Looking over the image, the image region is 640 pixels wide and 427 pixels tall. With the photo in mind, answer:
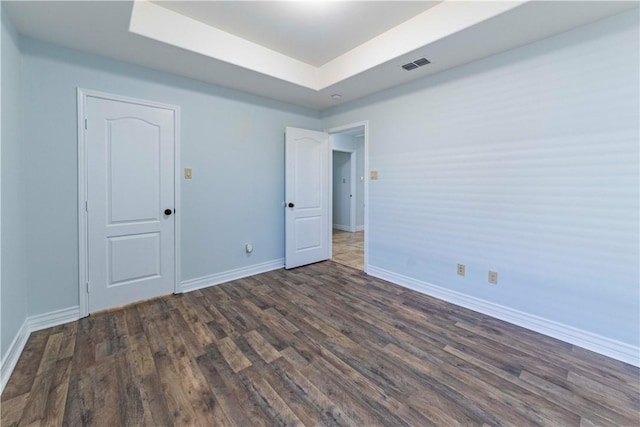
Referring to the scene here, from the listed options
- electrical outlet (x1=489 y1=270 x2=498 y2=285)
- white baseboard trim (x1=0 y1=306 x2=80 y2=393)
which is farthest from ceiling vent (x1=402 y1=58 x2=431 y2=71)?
white baseboard trim (x1=0 y1=306 x2=80 y2=393)

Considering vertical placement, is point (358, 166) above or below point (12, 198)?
above

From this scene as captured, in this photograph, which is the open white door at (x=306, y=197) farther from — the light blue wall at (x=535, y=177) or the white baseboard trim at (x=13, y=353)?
the white baseboard trim at (x=13, y=353)

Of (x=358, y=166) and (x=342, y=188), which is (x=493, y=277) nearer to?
(x=358, y=166)

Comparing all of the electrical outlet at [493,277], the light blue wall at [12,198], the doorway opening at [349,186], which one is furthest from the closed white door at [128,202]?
the doorway opening at [349,186]

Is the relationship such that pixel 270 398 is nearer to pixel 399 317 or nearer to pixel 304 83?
pixel 399 317

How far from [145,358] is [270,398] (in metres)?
1.02

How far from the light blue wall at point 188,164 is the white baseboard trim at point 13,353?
224mm

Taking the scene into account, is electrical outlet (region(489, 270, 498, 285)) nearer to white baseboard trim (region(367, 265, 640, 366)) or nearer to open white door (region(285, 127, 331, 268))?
white baseboard trim (region(367, 265, 640, 366))

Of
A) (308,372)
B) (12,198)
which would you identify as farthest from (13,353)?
(308,372)

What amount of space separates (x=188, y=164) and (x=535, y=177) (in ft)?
11.3

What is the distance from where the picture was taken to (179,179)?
121 inches

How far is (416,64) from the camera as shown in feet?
8.97

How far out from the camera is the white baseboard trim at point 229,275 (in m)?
3.21

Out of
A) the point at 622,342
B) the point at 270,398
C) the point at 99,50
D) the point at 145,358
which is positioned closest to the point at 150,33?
the point at 99,50
